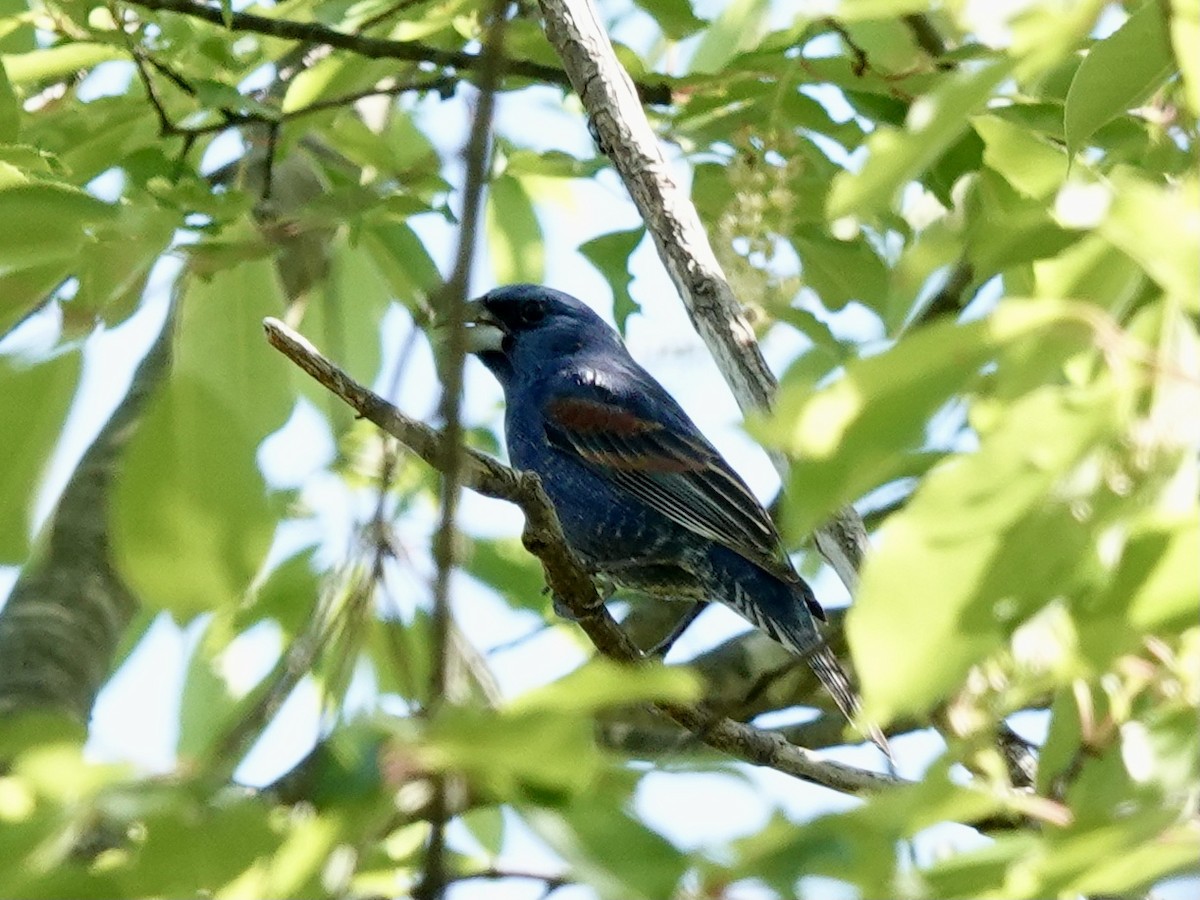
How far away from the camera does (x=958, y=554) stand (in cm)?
139

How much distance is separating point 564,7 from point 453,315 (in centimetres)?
237

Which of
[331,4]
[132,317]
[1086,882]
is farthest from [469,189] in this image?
[331,4]

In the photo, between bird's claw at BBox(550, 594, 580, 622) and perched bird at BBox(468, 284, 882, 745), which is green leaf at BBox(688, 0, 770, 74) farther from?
bird's claw at BBox(550, 594, 580, 622)

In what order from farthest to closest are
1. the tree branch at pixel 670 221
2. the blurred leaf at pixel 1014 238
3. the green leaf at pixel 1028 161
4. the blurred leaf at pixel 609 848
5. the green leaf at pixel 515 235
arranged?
the green leaf at pixel 515 235
the tree branch at pixel 670 221
the green leaf at pixel 1028 161
the blurred leaf at pixel 1014 238
the blurred leaf at pixel 609 848

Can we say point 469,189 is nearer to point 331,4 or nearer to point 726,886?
point 726,886

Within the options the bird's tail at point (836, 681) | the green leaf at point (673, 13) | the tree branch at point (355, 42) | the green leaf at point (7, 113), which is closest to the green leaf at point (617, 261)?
the tree branch at point (355, 42)

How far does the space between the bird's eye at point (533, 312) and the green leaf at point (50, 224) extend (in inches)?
164

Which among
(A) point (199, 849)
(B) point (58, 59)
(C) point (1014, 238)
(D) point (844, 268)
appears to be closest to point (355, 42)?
(B) point (58, 59)

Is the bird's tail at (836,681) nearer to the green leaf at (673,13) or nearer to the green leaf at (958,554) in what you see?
the green leaf at (673,13)

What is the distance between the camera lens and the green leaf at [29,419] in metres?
2.24

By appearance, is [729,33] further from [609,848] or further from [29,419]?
[609,848]

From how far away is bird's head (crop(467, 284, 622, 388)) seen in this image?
657 cm

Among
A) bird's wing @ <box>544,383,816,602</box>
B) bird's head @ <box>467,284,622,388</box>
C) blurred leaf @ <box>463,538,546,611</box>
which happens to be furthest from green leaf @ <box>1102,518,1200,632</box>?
bird's head @ <box>467,284,622,388</box>

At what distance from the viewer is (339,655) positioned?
1.79 metres
